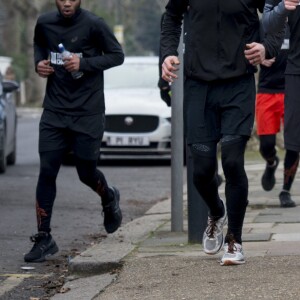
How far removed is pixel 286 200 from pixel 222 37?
3.82m

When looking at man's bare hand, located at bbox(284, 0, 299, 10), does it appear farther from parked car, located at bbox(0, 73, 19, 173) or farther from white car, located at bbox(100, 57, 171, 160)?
white car, located at bbox(100, 57, 171, 160)

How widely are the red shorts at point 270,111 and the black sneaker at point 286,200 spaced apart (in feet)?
2.56

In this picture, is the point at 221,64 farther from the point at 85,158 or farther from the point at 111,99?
the point at 111,99

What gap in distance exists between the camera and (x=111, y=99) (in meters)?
18.2

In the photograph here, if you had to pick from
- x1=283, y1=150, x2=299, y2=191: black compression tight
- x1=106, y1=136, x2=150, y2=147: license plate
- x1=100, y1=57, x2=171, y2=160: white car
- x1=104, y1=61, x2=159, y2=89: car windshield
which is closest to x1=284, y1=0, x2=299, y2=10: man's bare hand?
x1=283, y1=150, x2=299, y2=191: black compression tight

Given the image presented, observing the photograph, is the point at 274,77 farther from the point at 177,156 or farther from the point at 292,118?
the point at 292,118

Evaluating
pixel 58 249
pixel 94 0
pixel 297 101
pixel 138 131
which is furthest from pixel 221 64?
pixel 94 0

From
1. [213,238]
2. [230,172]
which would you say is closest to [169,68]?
[230,172]

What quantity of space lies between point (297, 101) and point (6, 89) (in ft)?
26.2

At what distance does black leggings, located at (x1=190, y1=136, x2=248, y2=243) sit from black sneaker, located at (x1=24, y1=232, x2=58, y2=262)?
4.80ft

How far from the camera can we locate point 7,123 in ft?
53.9

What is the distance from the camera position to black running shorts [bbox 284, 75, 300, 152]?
823cm

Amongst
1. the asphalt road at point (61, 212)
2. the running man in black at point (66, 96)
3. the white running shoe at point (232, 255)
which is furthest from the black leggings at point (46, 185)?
the white running shoe at point (232, 255)

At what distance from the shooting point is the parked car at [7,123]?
621 inches
